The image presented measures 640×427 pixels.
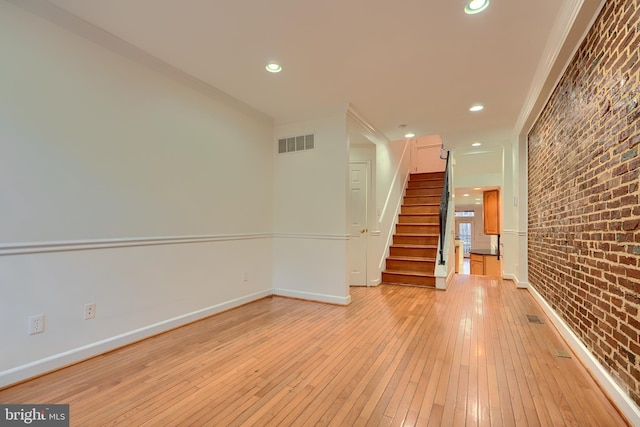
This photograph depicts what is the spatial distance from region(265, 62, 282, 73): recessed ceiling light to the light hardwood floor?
2.49 meters

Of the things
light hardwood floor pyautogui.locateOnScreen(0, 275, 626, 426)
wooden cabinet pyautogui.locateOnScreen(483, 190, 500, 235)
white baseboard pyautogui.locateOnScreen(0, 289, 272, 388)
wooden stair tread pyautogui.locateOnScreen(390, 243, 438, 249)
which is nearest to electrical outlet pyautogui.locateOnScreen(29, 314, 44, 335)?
white baseboard pyautogui.locateOnScreen(0, 289, 272, 388)

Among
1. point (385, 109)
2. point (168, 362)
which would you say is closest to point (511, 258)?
point (385, 109)

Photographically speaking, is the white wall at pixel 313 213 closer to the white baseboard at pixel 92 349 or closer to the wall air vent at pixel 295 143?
the wall air vent at pixel 295 143

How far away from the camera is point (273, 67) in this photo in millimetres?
2824

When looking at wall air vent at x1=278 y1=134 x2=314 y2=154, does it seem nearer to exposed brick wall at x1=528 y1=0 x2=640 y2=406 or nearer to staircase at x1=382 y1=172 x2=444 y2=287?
staircase at x1=382 y1=172 x2=444 y2=287

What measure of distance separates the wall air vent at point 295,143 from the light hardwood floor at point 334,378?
7.16 ft

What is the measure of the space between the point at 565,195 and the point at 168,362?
3.60 m

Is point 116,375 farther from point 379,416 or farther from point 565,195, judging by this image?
point 565,195

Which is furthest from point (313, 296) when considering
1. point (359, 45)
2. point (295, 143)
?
point (359, 45)

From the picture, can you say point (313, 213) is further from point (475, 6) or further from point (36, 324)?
point (36, 324)

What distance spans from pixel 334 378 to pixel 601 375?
66.4 inches

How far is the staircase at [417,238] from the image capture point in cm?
506

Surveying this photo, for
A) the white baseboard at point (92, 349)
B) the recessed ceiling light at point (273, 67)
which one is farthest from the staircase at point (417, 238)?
the recessed ceiling light at point (273, 67)

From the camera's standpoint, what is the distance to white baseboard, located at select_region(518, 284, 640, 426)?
1563 mm
